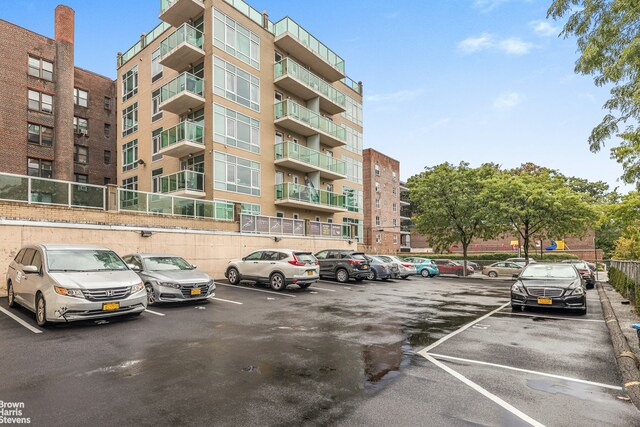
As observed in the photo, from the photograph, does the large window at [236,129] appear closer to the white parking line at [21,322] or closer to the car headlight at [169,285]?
the car headlight at [169,285]

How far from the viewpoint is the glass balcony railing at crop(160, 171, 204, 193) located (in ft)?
70.9

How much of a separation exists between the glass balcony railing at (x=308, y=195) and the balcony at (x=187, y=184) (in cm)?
587

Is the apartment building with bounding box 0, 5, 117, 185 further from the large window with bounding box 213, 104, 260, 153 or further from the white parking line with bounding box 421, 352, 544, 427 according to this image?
the white parking line with bounding box 421, 352, 544, 427

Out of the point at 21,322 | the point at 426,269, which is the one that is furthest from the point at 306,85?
the point at 21,322

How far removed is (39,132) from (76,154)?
4518 millimetres

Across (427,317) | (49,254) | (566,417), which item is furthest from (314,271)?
(566,417)

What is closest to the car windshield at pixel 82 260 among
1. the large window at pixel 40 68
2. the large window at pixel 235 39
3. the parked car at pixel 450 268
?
the large window at pixel 235 39

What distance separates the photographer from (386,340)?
24.6ft

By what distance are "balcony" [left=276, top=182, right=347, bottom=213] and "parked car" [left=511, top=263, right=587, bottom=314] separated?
669 inches

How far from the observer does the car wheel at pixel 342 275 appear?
1916 centimetres

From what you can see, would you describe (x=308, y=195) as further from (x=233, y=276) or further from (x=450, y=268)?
(x=450, y=268)

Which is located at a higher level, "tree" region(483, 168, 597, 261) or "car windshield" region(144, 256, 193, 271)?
"tree" region(483, 168, 597, 261)

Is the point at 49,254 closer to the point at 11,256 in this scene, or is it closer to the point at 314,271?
the point at 11,256

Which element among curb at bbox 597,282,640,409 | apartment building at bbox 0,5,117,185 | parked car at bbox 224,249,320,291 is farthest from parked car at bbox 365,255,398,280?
apartment building at bbox 0,5,117,185
